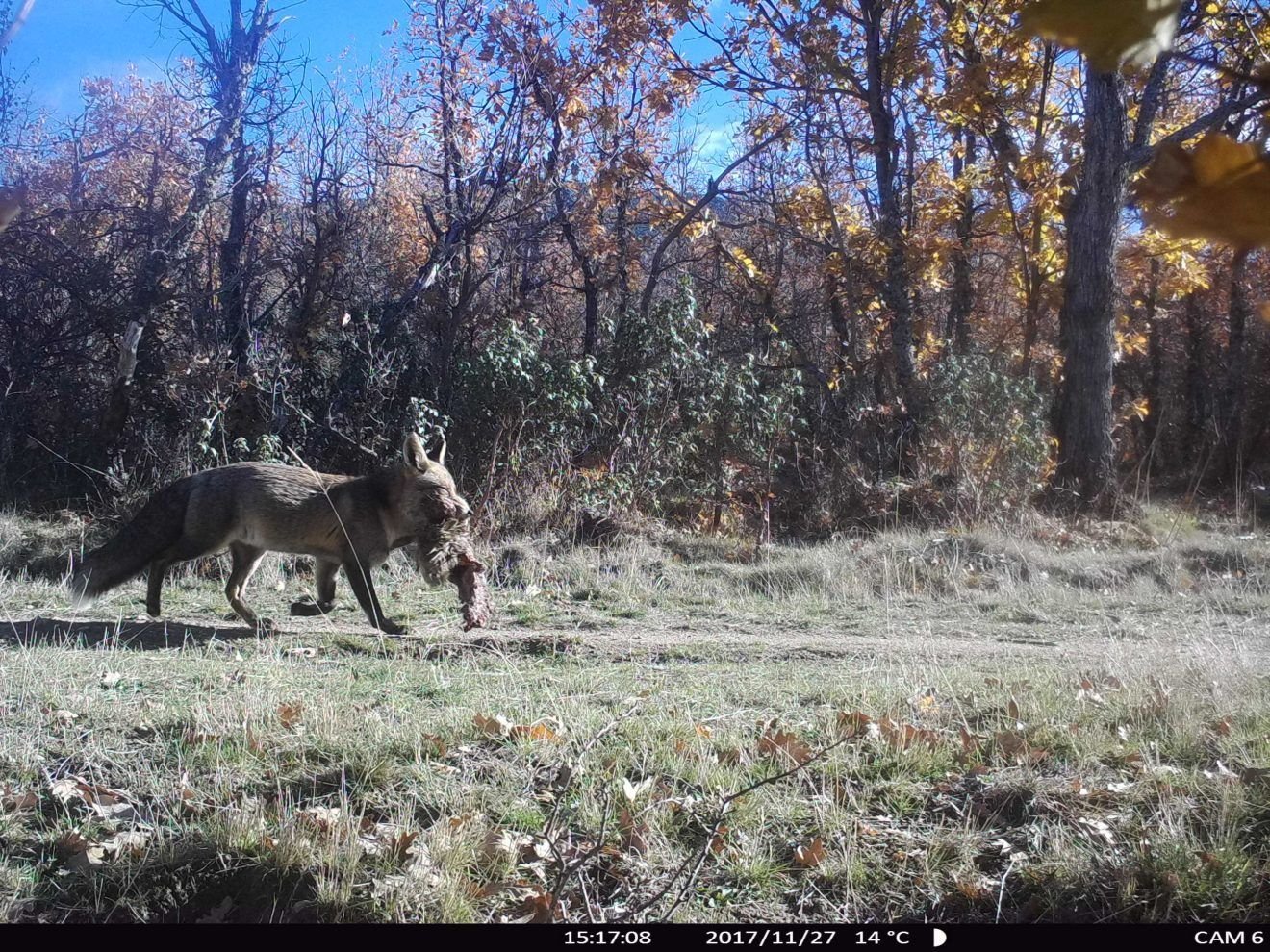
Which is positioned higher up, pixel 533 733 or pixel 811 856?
pixel 533 733

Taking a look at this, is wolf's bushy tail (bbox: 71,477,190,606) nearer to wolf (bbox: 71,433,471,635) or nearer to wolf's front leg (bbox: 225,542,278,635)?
wolf (bbox: 71,433,471,635)

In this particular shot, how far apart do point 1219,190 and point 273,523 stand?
7701 mm

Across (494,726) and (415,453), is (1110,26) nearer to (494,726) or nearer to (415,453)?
(494,726)

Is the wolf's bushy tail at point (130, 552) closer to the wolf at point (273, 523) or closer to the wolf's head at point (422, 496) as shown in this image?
the wolf at point (273, 523)

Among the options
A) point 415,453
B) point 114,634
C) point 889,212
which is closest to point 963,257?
point 889,212

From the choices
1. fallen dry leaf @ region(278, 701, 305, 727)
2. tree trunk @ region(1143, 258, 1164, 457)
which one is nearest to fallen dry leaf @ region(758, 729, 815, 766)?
fallen dry leaf @ region(278, 701, 305, 727)

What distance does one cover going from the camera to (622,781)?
436 centimetres

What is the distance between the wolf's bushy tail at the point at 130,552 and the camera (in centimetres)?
805

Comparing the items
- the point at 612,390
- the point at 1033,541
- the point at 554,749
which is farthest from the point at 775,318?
the point at 554,749

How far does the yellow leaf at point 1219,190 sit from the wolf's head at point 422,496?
7113 millimetres

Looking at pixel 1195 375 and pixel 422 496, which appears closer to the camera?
pixel 422 496

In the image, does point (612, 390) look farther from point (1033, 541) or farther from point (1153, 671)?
point (1153, 671)

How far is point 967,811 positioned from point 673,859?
136 centimetres

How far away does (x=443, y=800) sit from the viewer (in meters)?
4.27
